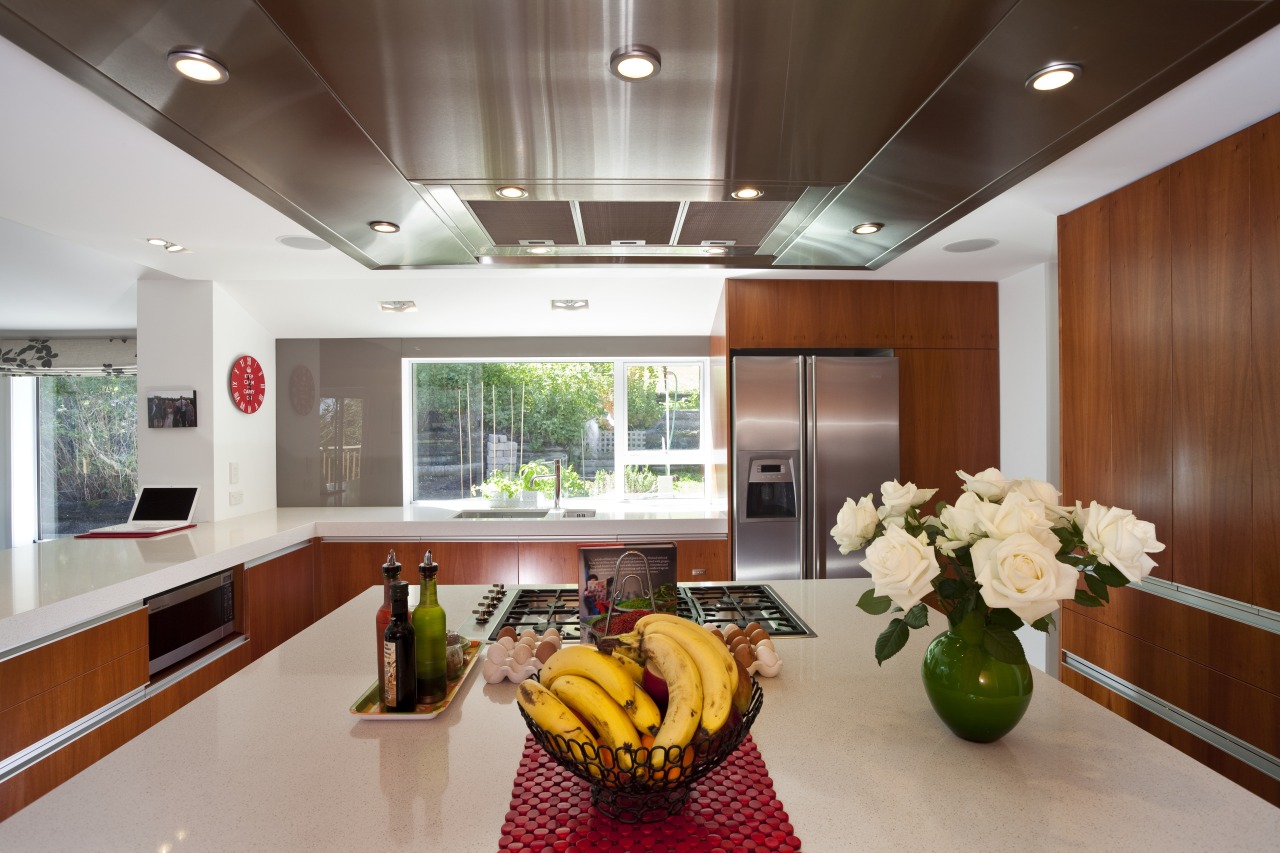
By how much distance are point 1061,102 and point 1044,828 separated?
1.35m

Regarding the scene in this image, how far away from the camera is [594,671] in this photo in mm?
930

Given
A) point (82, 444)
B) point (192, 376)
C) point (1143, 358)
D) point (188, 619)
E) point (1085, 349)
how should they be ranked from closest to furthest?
1. point (1143, 358)
2. point (1085, 349)
3. point (188, 619)
4. point (192, 376)
5. point (82, 444)

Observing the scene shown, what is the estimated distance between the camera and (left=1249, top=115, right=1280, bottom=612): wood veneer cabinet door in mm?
1764

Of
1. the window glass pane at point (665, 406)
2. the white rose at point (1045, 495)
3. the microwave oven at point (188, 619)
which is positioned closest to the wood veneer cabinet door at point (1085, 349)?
the white rose at point (1045, 495)

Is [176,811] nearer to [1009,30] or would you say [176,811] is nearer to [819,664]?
[819,664]

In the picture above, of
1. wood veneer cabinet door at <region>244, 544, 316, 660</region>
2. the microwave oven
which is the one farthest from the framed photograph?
the microwave oven

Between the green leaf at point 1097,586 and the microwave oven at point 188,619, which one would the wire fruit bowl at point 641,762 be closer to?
the green leaf at point 1097,586

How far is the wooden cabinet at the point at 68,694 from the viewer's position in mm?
1934

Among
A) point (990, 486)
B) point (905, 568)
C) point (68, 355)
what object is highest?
point (68, 355)

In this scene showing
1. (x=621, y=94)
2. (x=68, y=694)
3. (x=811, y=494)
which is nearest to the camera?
(x=621, y=94)

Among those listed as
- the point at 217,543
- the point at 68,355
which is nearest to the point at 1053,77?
the point at 217,543

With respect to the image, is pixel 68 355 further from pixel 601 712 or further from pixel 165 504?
pixel 601 712

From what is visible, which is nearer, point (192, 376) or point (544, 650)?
point (544, 650)

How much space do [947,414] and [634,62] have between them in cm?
311
